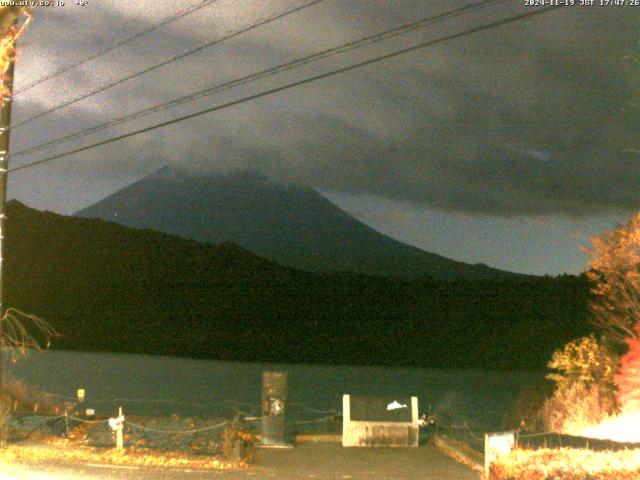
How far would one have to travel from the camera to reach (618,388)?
2392cm

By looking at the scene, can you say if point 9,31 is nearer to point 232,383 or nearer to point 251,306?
point 232,383

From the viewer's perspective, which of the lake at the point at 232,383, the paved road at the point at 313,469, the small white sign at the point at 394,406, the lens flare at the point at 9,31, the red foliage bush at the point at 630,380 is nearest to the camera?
the lens flare at the point at 9,31

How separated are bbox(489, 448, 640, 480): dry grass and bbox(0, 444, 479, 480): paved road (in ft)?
12.1

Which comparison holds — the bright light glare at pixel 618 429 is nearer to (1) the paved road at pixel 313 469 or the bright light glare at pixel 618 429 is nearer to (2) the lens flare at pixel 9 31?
(1) the paved road at pixel 313 469

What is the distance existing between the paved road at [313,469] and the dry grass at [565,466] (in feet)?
12.1

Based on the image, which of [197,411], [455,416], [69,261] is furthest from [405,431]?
[69,261]

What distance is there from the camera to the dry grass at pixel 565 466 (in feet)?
40.3

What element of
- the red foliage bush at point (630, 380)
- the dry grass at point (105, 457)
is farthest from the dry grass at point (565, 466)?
the red foliage bush at point (630, 380)

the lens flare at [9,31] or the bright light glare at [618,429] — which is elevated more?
the lens flare at [9,31]

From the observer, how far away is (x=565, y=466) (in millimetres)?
12719

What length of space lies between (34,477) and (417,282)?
12181 centimetres

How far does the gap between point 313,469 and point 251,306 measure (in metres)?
109

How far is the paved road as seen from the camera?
608 inches

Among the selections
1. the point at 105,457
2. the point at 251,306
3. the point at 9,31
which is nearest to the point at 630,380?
the point at 105,457
